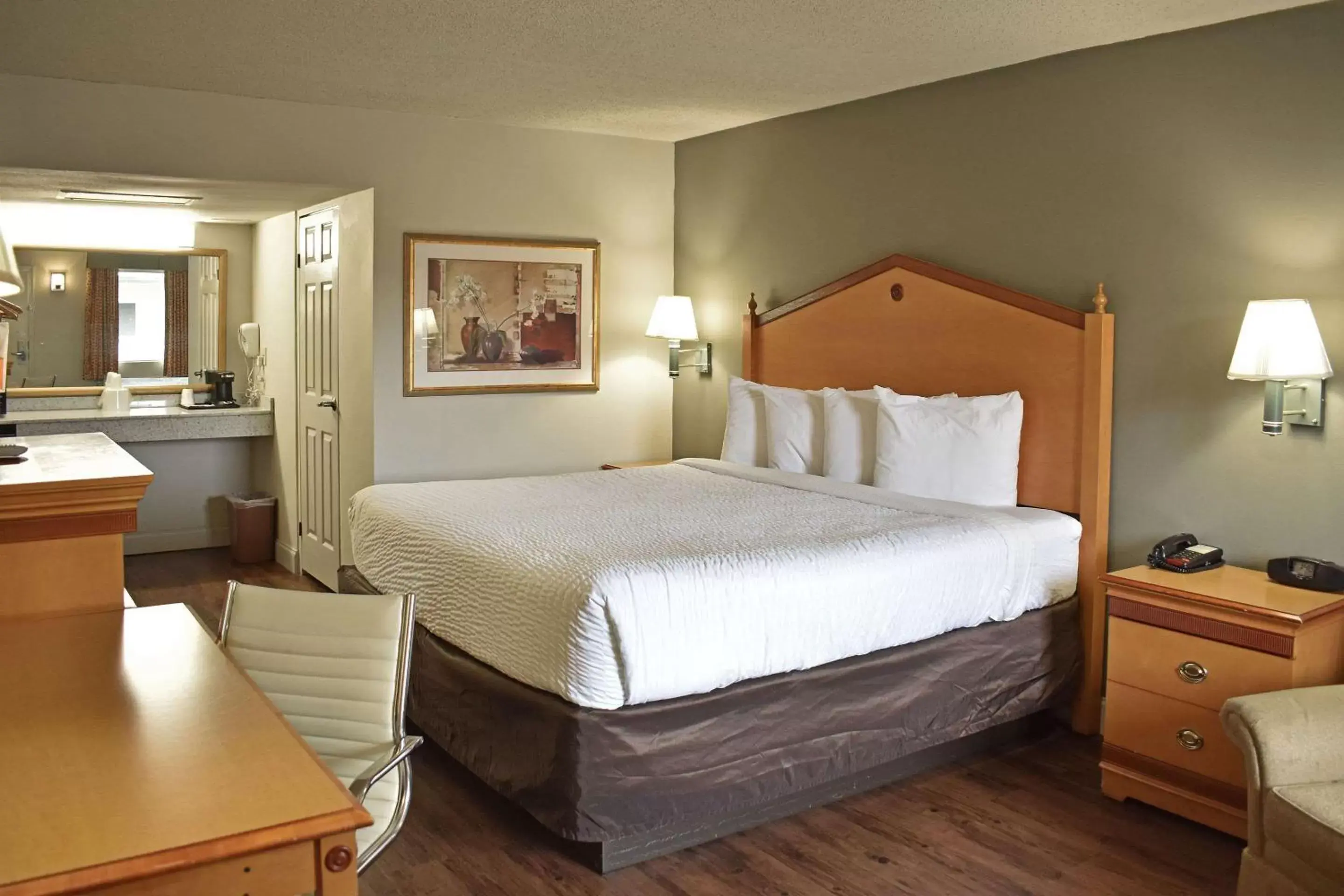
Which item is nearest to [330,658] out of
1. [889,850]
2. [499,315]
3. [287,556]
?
[889,850]

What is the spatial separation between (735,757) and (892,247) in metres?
2.51

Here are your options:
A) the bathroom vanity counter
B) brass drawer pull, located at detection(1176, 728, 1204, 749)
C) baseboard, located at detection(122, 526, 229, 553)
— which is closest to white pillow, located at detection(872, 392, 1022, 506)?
brass drawer pull, located at detection(1176, 728, 1204, 749)

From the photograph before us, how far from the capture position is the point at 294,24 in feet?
12.1

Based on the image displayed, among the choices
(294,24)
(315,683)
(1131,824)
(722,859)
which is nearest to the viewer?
(315,683)

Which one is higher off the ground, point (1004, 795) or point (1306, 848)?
point (1306, 848)

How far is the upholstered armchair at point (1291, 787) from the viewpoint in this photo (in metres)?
2.31

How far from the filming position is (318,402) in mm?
5965

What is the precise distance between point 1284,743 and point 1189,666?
685mm

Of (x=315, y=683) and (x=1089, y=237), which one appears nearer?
(x=315, y=683)

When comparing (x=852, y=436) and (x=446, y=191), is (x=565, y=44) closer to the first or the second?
(x=446, y=191)

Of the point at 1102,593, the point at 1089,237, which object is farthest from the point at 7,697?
the point at 1089,237

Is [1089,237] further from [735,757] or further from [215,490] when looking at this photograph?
[215,490]

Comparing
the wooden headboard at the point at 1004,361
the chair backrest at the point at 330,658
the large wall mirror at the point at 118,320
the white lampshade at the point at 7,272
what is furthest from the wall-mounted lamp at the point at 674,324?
the white lampshade at the point at 7,272

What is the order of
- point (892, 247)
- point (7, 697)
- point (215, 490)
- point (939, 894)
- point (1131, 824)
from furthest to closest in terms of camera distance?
point (215, 490)
point (892, 247)
point (1131, 824)
point (939, 894)
point (7, 697)
